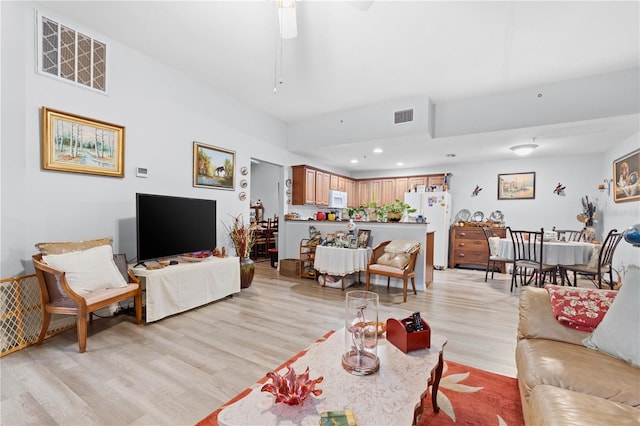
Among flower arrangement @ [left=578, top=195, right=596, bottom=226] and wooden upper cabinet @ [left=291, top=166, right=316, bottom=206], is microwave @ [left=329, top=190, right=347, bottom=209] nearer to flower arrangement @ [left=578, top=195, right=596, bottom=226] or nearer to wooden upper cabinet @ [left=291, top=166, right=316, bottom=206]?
wooden upper cabinet @ [left=291, top=166, right=316, bottom=206]

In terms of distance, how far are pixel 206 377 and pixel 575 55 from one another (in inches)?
194

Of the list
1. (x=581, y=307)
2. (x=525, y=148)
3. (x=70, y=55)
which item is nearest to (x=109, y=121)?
(x=70, y=55)

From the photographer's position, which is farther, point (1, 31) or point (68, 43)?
point (68, 43)

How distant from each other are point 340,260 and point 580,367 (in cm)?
304

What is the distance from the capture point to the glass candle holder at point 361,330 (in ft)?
4.53

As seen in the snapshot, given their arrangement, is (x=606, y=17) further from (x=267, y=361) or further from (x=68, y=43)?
(x=68, y=43)

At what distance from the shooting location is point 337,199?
23.0ft

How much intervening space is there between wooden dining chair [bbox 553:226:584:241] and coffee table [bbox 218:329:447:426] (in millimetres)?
5630

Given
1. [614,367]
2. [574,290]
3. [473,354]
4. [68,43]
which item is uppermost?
[68,43]

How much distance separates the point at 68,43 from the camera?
2.75 metres

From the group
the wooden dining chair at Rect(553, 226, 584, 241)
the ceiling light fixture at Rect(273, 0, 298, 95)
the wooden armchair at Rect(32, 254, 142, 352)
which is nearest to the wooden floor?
the wooden armchair at Rect(32, 254, 142, 352)

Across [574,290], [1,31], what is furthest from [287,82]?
[574,290]

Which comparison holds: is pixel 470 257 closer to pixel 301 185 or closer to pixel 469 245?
pixel 469 245

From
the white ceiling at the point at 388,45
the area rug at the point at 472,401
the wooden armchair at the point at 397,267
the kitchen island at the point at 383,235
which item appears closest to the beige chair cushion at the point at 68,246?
the area rug at the point at 472,401
